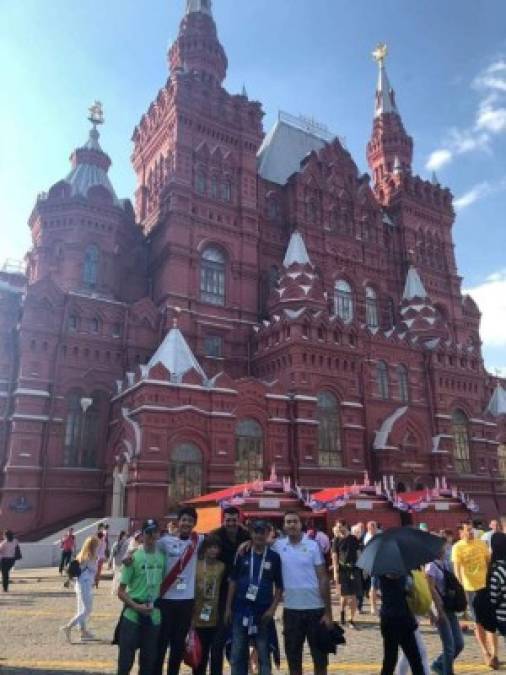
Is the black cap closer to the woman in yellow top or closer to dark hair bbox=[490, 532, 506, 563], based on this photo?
the woman in yellow top

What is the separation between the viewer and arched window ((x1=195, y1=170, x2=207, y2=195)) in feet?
115

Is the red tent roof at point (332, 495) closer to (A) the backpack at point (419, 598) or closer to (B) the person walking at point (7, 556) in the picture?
(B) the person walking at point (7, 556)

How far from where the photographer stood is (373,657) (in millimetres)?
8594

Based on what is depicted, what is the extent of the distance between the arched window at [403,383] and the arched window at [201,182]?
15.9m

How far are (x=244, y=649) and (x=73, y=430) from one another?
78.8 feet

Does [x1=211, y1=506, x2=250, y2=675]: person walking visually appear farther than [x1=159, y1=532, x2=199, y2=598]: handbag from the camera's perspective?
Yes

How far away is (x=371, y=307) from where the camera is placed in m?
39.8

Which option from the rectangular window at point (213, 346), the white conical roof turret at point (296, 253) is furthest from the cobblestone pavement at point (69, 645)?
the white conical roof turret at point (296, 253)

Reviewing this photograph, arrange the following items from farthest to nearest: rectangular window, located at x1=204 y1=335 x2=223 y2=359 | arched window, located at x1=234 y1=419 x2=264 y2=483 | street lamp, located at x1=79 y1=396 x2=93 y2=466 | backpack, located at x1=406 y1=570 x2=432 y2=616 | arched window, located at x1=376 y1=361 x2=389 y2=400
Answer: arched window, located at x1=376 y1=361 x2=389 y2=400, rectangular window, located at x1=204 y1=335 x2=223 y2=359, street lamp, located at x1=79 y1=396 x2=93 y2=466, arched window, located at x1=234 y1=419 x2=264 y2=483, backpack, located at x1=406 y1=570 x2=432 y2=616

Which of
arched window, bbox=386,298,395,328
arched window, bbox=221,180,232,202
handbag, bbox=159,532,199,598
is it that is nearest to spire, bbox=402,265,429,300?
arched window, bbox=386,298,395,328

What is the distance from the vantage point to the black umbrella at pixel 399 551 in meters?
6.33

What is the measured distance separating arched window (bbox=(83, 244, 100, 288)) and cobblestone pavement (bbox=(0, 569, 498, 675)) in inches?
826

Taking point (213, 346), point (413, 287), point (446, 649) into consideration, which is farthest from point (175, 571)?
point (413, 287)

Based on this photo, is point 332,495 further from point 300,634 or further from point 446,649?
point 300,634
